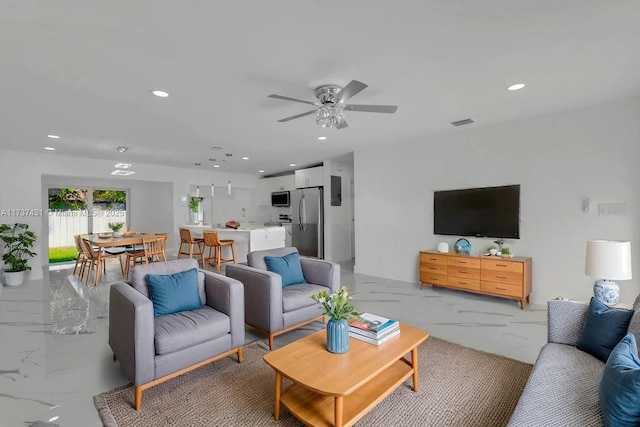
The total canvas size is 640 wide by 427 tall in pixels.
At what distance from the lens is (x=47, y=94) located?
2.99 metres

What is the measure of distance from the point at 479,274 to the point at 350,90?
317cm

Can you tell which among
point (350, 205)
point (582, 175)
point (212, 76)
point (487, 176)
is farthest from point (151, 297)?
point (350, 205)

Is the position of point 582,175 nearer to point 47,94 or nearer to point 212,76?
point 212,76

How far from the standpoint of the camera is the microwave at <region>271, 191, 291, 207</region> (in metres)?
8.82

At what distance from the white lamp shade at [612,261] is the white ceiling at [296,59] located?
1.47 meters

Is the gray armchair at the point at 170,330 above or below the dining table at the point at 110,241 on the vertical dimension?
below

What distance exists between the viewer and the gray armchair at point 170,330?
2029 millimetres

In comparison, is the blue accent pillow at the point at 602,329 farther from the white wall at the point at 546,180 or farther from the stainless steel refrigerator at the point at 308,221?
the stainless steel refrigerator at the point at 308,221

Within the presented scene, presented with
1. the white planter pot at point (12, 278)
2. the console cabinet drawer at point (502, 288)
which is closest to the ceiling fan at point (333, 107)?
the console cabinet drawer at point (502, 288)

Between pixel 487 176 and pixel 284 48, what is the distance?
355 centimetres

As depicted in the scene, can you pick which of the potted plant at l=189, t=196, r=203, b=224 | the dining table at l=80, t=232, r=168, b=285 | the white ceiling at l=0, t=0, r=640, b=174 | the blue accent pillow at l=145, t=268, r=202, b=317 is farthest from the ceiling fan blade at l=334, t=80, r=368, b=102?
the potted plant at l=189, t=196, r=203, b=224

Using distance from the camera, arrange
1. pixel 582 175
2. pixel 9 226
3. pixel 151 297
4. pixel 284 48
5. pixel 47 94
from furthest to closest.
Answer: pixel 9 226 < pixel 582 175 < pixel 47 94 < pixel 151 297 < pixel 284 48

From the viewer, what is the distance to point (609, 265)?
2443 mm

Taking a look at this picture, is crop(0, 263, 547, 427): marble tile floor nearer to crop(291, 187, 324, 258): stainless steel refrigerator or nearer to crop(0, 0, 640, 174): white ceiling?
crop(291, 187, 324, 258): stainless steel refrigerator
